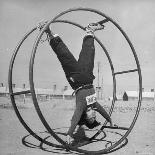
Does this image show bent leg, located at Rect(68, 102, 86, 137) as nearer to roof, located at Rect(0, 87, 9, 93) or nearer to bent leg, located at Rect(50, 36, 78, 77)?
bent leg, located at Rect(50, 36, 78, 77)

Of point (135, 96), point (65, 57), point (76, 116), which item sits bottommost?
point (76, 116)

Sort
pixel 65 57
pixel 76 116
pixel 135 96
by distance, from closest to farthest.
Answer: pixel 76 116
pixel 65 57
pixel 135 96

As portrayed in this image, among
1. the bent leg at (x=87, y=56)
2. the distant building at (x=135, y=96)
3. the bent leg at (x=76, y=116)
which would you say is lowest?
the bent leg at (x=76, y=116)

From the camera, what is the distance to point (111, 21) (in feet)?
18.9

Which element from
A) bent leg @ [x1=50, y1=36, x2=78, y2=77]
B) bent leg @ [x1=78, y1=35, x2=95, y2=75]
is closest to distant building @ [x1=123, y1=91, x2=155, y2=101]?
bent leg @ [x1=78, y1=35, x2=95, y2=75]

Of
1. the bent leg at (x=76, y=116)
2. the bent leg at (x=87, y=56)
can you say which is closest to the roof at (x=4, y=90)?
the bent leg at (x=87, y=56)

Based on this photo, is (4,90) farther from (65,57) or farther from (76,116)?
(76,116)

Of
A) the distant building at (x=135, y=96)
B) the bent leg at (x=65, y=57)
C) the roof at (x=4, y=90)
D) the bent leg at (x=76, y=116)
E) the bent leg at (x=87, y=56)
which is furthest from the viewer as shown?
the roof at (x=4, y=90)

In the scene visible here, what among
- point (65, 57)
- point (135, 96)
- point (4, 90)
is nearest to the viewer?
point (65, 57)

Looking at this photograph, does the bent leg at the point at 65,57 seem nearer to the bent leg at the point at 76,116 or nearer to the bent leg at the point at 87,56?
the bent leg at the point at 87,56

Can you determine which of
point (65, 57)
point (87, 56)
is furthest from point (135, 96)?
point (65, 57)

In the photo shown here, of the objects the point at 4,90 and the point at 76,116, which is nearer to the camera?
the point at 76,116

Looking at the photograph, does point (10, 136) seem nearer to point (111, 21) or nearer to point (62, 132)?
point (62, 132)

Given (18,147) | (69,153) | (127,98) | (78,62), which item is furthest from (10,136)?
(127,98)
